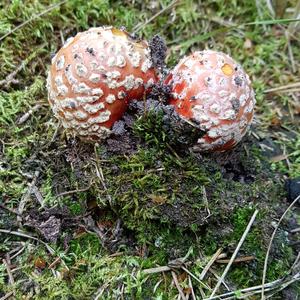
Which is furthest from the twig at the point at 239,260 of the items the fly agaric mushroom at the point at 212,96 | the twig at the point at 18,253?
the twig at the point at 18,253

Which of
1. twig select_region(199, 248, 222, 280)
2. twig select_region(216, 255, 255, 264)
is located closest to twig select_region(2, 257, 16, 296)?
twig select_region(199, 248, 222, 280)

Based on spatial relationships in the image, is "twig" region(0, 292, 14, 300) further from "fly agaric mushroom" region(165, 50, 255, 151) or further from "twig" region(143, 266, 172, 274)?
"fly agaric mushroom" region(165, 50, 255, 151)

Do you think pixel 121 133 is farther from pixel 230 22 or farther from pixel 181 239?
pixel 230 22

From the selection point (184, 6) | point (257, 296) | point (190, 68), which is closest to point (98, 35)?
point (190, 68)

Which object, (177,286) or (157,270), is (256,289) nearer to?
(177,286)

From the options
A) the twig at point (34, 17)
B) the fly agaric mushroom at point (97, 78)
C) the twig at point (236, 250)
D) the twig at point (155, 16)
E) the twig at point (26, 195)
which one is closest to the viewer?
the fly agaric mushroom at point (97, 78)

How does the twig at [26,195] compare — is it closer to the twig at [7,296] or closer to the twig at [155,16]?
the twig at [7,296]

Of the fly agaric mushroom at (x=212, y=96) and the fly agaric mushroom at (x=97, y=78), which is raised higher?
the fly agaric mushroom at (x=97, y=78)
